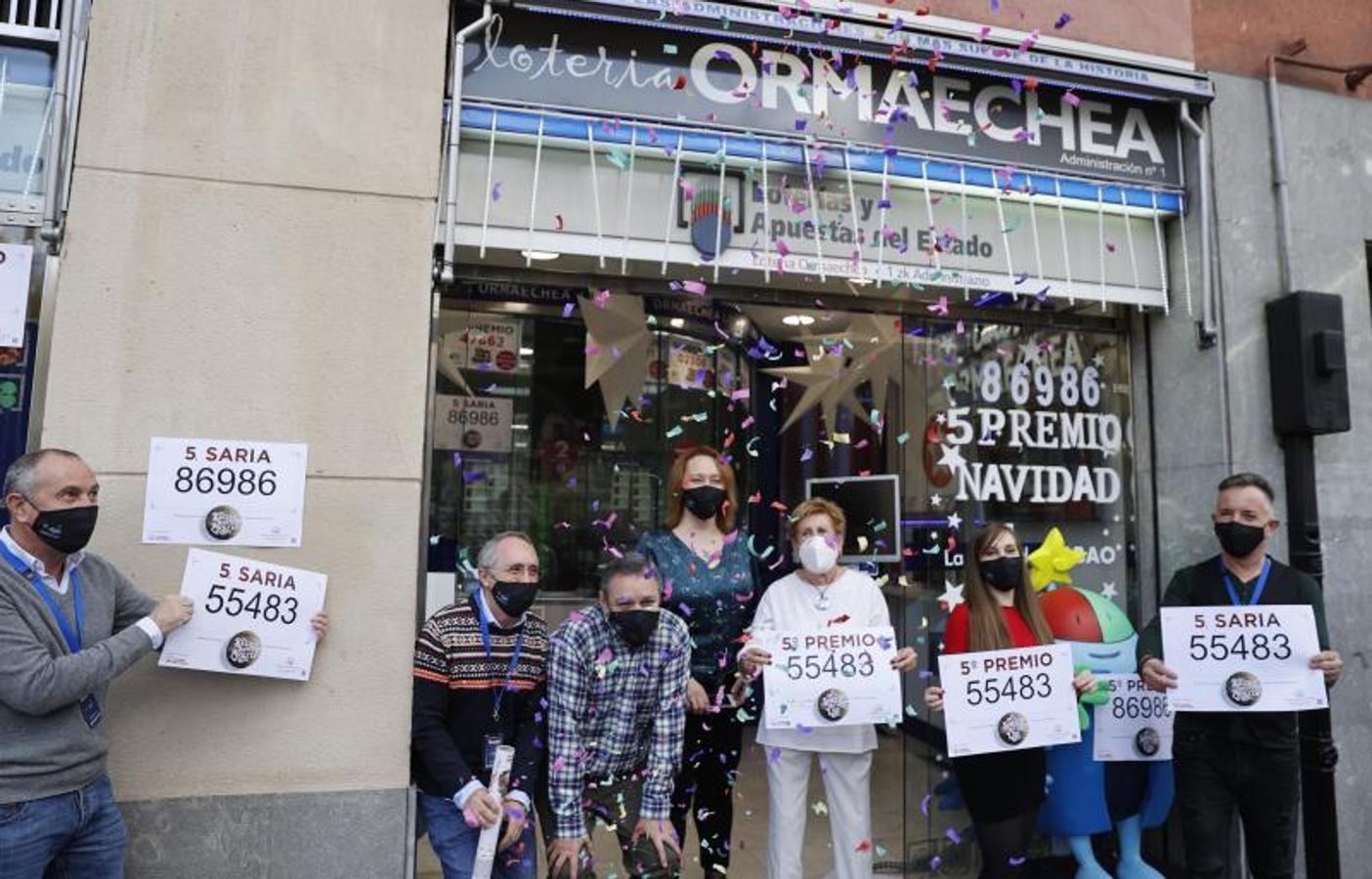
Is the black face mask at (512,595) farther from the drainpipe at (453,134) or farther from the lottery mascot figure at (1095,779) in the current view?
the lottery mascot figure at (1095,779)

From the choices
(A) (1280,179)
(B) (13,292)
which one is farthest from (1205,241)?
(B) (13,292)

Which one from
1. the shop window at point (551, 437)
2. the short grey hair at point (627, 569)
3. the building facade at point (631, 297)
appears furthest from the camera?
the shop window at point (551, 437)

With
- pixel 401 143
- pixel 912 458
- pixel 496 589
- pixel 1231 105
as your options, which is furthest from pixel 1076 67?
pixel 496 589

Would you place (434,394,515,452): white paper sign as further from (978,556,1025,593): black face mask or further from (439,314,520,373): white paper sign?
(978,556,1025,593): black face mask

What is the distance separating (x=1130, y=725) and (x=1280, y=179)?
10.2ft

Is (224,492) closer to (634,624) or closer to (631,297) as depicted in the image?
(634,624)

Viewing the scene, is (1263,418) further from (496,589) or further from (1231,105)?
(496,589)

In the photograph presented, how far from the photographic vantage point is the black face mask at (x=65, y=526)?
9.84 ft

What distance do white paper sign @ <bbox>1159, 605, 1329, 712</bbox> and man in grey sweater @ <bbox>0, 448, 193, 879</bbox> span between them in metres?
3.94

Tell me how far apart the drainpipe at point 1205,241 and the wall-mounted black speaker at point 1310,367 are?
34 cm

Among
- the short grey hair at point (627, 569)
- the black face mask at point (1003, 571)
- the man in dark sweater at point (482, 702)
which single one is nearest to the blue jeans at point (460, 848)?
the man in dark sweater at point (482, 702)

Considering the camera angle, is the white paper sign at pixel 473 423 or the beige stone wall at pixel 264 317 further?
the white paper sign at pixel 473 423

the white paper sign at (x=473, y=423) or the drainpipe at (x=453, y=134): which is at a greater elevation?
the drainpipe at (x=453, y=134)

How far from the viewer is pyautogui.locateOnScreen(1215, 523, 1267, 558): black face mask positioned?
12.9 ft
